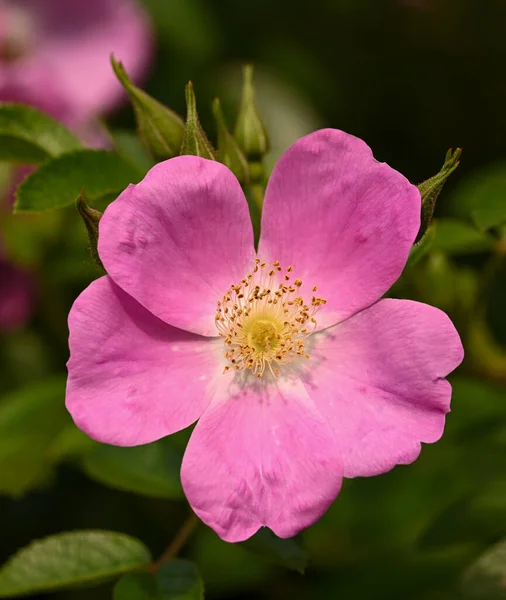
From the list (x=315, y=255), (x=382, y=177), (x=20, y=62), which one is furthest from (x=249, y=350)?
(x=20, y=62)

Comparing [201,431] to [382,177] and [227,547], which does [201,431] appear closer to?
[382,177]

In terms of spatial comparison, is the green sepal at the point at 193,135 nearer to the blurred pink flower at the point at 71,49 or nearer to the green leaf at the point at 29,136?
the green leaf at the point at 29,136

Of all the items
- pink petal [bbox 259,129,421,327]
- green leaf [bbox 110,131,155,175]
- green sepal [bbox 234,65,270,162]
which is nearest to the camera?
pink petal [bbox 259,129,421,327]

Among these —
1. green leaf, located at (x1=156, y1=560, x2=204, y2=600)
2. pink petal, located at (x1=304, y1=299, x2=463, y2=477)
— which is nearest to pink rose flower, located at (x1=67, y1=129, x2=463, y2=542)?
pink petal, located at (x1=304, y1=299, x2=463, y2=477)

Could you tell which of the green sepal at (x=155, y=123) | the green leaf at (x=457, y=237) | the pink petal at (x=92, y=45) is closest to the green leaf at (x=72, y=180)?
the green sepal at (x=155, y=123)

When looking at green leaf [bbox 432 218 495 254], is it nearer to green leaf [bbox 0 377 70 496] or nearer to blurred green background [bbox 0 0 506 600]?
blurred green background [bbox 0 0 506 600]
